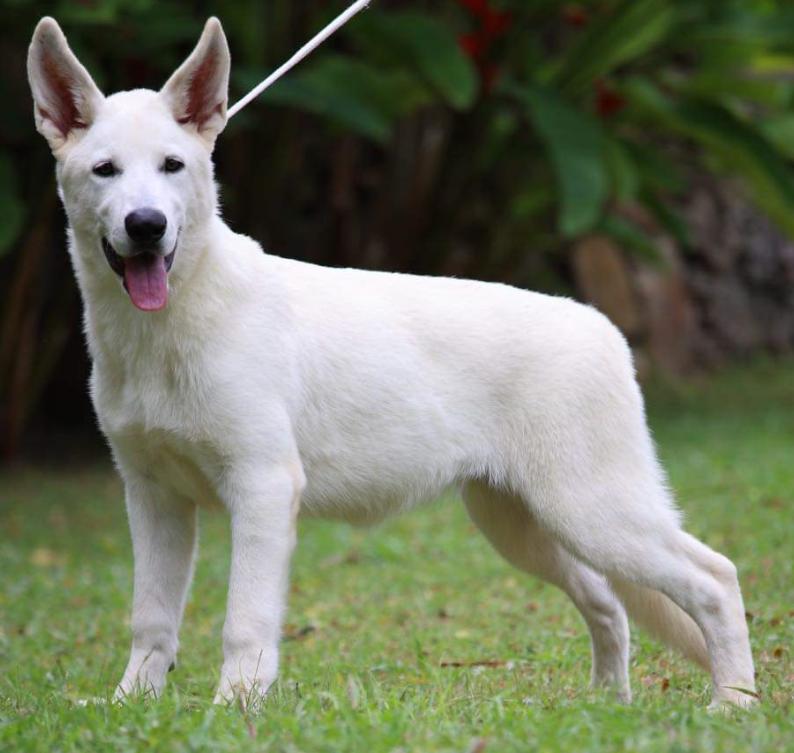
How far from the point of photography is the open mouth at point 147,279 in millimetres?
4301

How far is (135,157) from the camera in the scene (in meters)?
4.32

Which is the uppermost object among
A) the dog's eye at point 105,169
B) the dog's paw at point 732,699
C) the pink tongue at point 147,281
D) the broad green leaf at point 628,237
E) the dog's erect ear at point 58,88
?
the dog's erect ear at point 58,88

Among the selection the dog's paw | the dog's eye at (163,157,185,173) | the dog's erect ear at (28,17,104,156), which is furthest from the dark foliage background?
the dog's paw

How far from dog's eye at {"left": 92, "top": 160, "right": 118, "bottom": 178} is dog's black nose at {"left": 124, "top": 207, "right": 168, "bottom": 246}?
24cm

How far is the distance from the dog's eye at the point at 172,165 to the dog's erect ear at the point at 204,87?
0.20m

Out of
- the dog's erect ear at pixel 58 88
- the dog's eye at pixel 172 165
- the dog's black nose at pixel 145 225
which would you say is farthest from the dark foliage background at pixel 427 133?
the dog's black nose at pixel 145 225

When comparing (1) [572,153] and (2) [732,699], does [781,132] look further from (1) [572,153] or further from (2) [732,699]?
(2) [732,699]

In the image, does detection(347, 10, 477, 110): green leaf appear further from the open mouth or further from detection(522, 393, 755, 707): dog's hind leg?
the open mouth

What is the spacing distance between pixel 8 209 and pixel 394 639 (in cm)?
553

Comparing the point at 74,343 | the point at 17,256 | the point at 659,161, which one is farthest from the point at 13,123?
the point at 659,161

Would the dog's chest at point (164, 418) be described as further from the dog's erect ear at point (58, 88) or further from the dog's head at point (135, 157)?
the dog's erect ear at point (58, 88)

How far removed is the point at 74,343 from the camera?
13.7 m

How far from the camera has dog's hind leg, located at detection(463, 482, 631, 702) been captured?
5121 millimetres

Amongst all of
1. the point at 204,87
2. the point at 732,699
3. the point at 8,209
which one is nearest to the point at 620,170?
the point at 8,209
